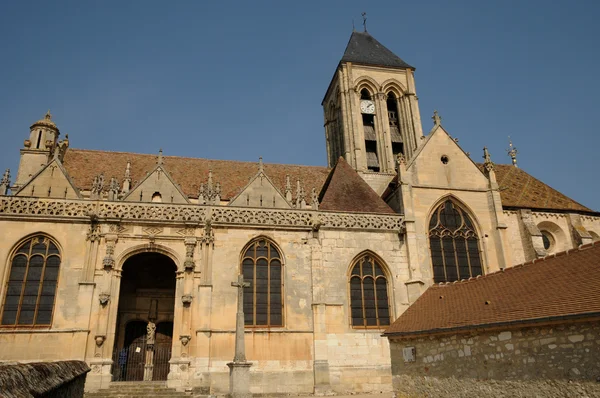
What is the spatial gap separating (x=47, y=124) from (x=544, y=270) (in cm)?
2010

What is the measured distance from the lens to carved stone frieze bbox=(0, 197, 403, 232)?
15.5 meters

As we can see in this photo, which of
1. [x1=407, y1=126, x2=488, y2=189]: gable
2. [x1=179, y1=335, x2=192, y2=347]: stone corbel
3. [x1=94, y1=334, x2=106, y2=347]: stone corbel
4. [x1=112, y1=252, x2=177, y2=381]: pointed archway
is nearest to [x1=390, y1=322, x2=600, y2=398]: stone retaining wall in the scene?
[x1=179, y1=335, x2=192, y2=347]: stone corbel

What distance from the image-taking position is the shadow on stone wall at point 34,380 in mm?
3877

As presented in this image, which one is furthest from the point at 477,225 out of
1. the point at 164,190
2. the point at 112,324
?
the point at 112,324

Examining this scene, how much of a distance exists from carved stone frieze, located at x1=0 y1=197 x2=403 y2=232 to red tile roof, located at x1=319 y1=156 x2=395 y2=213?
958 millimetres

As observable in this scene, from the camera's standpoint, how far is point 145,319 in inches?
684

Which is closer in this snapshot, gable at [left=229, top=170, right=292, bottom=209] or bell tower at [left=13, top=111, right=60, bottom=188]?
gable at [left=229, top=170, right=292, bottom=209]

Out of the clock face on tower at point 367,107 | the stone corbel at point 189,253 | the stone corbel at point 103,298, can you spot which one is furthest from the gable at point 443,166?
the stone corbel at point 103,298

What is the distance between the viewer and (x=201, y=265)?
1588cm

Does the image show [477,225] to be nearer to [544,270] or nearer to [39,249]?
[544,270]

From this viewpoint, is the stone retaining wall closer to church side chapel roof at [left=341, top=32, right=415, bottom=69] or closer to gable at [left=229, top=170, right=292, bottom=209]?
gable at [left=229, top=170, right=292, bottom=209]

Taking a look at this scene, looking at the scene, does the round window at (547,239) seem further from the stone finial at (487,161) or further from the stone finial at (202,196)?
the stone finial at (202,196)

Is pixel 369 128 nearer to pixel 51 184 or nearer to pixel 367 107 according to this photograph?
pixel 367 107

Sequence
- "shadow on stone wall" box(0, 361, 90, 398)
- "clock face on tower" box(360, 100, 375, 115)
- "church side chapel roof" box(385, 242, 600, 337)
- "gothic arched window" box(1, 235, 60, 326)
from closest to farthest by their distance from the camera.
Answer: "shadow on stone wall" box(0, 361, 90, 398) → "church side chapel roof" box(385, 242, 600, 337) → "gothic arched window" box(1, 235, 60, 326) → "clock face on tower" box(360, 100, 375, 115)
